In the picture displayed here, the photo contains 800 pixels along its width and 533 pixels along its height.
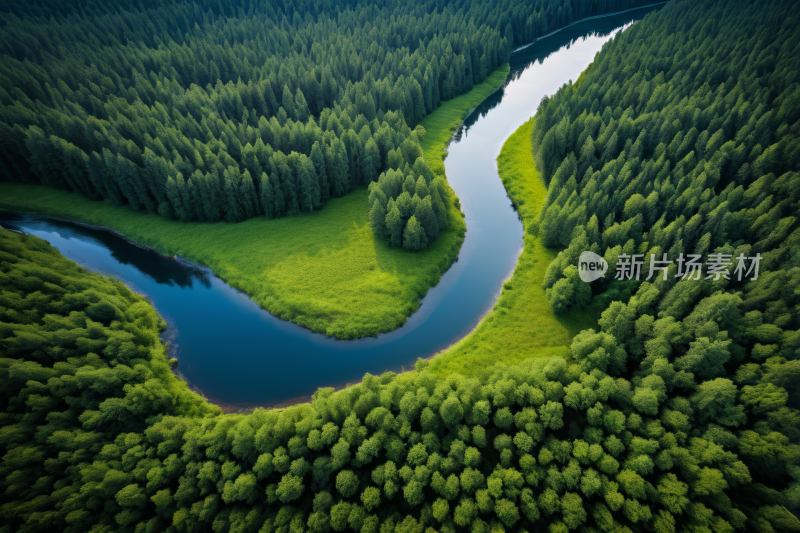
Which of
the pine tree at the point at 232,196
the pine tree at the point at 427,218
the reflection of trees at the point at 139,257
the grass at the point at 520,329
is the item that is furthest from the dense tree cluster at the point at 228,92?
the grass at the point at 520,329

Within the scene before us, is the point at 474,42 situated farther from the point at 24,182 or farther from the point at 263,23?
the point at 24,182

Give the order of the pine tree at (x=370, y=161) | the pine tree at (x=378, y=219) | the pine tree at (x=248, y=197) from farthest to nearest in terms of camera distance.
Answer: the pine tree at (x=370, y=161) < the pine tree at (x=248, y=197) < the pine tree at (x=378, y=219)

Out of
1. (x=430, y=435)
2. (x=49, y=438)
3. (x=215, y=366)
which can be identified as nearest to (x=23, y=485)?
(x=49, y=438)

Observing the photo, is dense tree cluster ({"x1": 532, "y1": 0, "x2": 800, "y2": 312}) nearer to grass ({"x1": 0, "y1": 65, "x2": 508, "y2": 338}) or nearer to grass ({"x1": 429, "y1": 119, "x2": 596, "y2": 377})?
grass ({"x1": 429, "y1": 119, "x2": 596, "y2": 377})

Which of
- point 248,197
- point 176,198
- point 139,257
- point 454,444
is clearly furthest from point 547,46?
point 454,444

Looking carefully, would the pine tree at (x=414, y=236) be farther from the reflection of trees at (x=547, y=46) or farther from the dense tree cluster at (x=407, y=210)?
the reflection of trees at (x=547, y=46)
